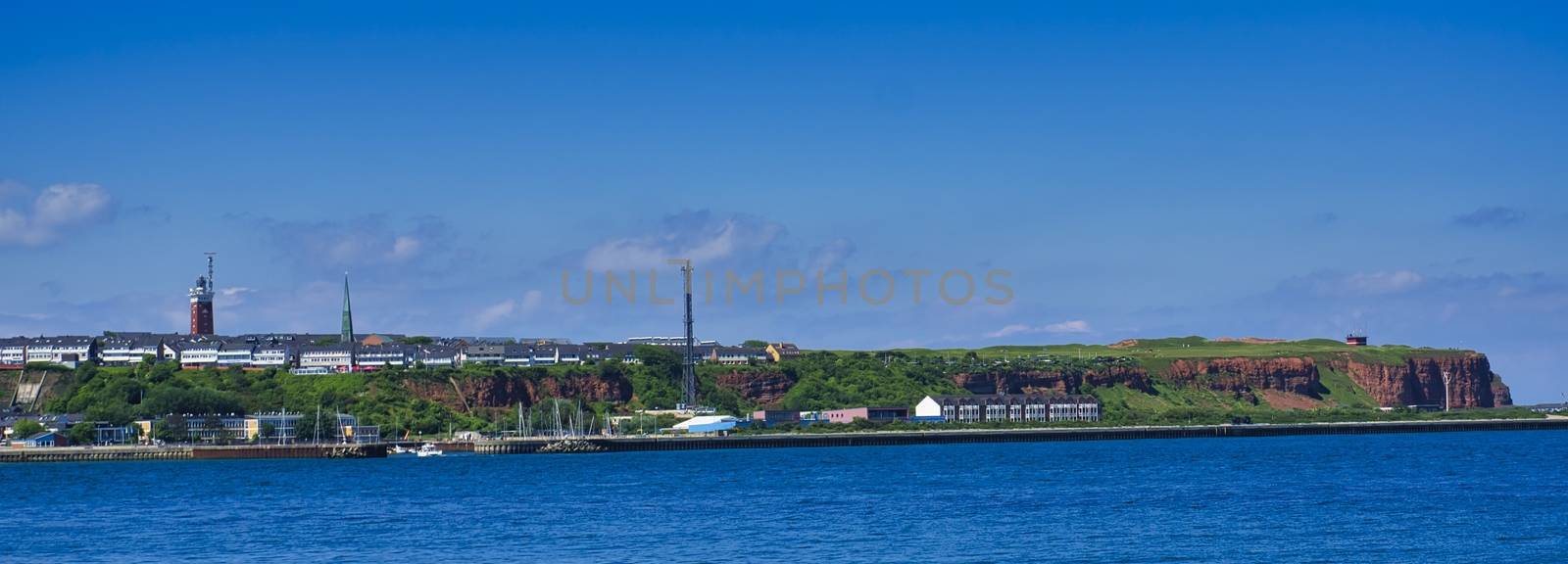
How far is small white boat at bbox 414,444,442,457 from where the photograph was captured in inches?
4536

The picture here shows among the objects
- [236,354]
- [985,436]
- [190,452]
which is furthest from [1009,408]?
[190,452]

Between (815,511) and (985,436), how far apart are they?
8170cm

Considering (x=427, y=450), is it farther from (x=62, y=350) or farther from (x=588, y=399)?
(x=62, y=350)

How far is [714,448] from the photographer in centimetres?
12850

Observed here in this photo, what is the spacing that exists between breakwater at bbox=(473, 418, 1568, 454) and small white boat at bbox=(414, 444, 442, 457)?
581cm

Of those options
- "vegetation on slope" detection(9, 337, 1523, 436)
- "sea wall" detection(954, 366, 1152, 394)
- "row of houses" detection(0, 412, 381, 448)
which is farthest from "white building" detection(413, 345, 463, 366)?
"sea wall" detection(954, 366, 1152, 394)

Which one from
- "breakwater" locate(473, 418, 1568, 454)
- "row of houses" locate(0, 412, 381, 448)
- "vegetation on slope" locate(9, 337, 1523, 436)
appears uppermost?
"vegetation on slope" locate(9, 337, 1523, 436)

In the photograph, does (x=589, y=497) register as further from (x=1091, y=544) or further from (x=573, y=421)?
(x=573, y=421)

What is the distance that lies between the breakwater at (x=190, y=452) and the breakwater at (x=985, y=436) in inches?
416

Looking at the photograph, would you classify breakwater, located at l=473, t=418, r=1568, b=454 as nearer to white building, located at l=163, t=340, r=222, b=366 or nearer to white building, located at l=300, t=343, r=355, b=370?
white building, located at l=300, t=343, r=355, b=370

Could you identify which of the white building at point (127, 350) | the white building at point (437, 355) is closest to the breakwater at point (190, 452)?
the white building at point (437, 355)

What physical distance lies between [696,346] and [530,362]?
26.0 meters

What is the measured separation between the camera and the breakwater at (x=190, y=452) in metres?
115

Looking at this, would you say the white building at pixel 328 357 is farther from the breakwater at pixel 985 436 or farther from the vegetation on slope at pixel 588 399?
the breakwater at pixel 985 436
